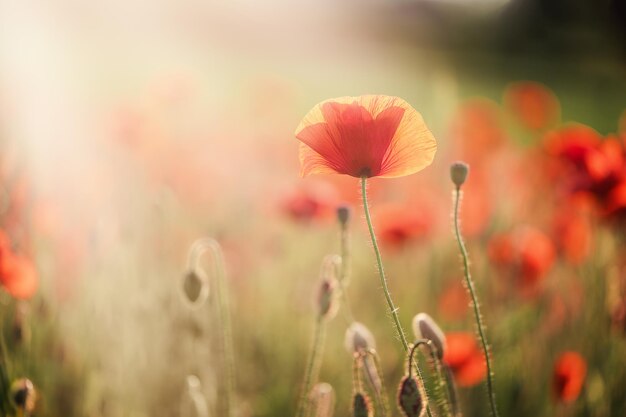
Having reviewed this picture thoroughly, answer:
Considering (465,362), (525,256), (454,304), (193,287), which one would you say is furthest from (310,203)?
(193,287)

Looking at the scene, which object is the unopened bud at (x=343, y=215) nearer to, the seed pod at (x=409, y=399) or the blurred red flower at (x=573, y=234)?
the seed pod at (x=409, y=399)

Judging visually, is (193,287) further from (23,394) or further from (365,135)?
(365,135)

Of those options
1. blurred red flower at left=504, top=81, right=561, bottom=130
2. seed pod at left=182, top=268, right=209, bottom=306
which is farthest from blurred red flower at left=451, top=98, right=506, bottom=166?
seed pod at left=182, top=268, right=209, bottom=306

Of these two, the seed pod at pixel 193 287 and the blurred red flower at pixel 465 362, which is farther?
the blurred red flower at pixel 465 362

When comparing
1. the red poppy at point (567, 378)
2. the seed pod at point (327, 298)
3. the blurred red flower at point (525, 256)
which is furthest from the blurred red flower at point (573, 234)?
the seed pod at point (327, 298)

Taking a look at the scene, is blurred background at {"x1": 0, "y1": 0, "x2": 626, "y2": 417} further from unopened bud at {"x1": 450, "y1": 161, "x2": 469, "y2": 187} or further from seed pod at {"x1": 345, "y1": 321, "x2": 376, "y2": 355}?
unopened bud at {"x1": 450, "y1": 161, "x2": 469, "y2": 187}

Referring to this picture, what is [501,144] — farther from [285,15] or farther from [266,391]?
[285,15]
